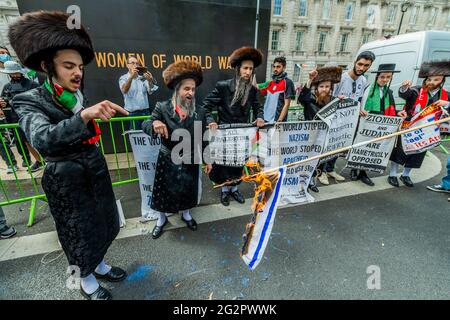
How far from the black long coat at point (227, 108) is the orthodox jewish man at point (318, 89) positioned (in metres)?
0.87

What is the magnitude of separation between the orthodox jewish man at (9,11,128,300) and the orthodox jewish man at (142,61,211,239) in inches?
27.2

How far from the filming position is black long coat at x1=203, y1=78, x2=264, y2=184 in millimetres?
3354

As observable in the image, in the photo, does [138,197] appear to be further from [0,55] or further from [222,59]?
[0,55]

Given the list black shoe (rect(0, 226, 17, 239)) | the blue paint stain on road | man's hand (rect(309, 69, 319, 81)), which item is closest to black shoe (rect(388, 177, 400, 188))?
man's hand (rect(309, 69, 319, 81))

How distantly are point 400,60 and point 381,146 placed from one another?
254 inches

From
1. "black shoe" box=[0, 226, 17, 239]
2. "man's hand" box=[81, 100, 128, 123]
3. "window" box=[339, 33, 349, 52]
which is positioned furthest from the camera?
"window" box=[339, 33, 349, 52]

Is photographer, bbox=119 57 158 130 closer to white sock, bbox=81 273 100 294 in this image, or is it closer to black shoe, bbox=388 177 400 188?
white sock, bbox=81 273 100 294

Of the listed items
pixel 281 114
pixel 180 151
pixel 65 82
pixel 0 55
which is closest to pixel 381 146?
pixel 281 114

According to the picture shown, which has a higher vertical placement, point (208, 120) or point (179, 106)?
point (179, 106)

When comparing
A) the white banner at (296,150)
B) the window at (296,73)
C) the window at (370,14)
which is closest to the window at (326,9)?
the window at (370,14)

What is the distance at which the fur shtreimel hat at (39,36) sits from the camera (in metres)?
1.40

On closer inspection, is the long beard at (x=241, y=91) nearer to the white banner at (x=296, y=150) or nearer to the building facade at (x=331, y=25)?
the white banner at (x=296, y=150)

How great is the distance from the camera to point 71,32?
4.97 ft

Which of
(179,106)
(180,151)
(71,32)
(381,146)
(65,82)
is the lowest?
(381,146)
